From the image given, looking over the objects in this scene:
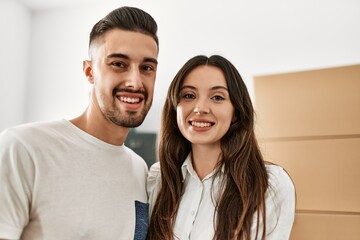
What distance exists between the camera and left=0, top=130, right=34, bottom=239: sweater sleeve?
93 cm

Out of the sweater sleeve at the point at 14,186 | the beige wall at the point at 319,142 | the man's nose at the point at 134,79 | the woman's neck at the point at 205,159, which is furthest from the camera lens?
the beige wall at the point at 319,142

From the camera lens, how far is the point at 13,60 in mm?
3256

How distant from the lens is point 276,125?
225 cm

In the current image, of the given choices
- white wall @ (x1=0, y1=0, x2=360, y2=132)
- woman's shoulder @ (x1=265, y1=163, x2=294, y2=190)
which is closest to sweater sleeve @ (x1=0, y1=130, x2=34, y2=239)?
woman's shoulder @ (x1=265, y1=163, x2=294, y2=190)

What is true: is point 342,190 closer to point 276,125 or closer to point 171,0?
point 276,125

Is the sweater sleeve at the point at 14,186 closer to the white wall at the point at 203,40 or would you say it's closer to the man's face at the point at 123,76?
the man's face at the point at 123,76

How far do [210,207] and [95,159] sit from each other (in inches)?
18.4

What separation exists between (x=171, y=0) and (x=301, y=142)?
1.83 meters

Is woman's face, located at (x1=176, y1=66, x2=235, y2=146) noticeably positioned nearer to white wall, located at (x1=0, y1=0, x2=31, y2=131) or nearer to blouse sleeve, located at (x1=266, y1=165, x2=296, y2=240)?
blouse sleeve, located at (x1=266, y1=165, x2=296, y2=240)

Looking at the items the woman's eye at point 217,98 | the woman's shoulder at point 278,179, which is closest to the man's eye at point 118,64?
the woman's eye at point 217,98

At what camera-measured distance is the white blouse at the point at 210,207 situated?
1.18 metres

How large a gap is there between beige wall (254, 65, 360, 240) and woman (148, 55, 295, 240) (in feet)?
3.01

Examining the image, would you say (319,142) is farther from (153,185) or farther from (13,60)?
(13,60)

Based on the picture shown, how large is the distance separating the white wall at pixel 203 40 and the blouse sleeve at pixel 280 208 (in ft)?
5.33
